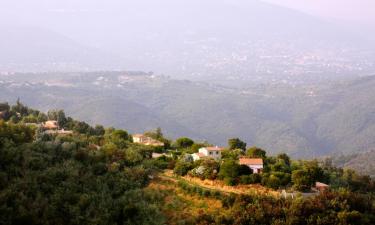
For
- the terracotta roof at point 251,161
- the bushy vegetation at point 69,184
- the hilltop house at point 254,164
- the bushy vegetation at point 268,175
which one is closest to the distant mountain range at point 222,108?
the bushy vegetation at point 268,175

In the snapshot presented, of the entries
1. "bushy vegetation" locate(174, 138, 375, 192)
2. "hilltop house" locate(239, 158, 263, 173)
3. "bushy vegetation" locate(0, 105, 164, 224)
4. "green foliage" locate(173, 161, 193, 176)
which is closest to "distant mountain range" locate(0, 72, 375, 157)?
"bushy vegetation" locate(174, 138, 375, 192)

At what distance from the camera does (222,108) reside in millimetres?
139500

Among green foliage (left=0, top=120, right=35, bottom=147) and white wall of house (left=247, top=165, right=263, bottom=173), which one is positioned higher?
green foliage (left=0, top=120, right=35, bottom=147)

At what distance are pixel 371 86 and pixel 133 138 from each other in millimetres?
117567

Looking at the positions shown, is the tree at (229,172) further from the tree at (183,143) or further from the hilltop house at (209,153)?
the tree at (183,143)

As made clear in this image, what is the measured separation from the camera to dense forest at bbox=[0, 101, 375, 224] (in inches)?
806

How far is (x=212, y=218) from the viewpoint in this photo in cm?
2092

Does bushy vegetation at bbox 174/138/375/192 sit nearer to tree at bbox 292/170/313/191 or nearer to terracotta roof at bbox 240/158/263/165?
tree at bbox 292/170/313/191

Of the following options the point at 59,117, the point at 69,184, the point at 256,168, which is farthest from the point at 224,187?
the point at 59,117

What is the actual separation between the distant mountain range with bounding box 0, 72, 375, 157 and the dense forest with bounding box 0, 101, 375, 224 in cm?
7861

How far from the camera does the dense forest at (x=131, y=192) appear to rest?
67.2ft

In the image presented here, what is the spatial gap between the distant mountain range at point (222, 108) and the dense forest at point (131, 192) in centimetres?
7861

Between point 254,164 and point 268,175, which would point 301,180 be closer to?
point 268,175

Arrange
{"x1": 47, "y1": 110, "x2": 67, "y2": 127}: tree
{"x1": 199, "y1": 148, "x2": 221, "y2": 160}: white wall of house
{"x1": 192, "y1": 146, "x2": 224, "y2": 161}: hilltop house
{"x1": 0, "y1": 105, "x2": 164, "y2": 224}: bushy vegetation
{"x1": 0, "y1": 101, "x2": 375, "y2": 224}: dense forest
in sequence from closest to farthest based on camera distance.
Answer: {"x1": 0, "y1": 105, "x2": 164, "y2": 224}: bushy vegetation < {"x1": 0, "y1": 101, "x2": 375, "y2": 224}: dense forest < {"x1": 192, "y1": 146, "x2": 224, "y2": 161}: hilltop house < {"x1": 199, "y1": 148, "x2": 221, "y2": 160}: white wall of house < {"x1": 47, "y1": 110, "x2": 67, "y2": 127}: tree
